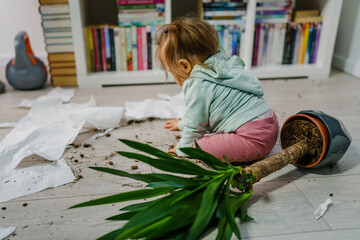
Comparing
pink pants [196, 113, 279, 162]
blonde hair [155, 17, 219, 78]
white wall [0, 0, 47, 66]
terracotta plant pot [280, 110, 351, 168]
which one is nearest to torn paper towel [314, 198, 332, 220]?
terracotta plant pot [280, 110, 351, 168]

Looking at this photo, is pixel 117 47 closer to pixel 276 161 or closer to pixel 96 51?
pixel 96 51

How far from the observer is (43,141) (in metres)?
1.15

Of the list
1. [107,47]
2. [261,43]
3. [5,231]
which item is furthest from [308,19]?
[5,231]

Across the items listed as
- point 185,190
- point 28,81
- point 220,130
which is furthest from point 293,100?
point 28,81

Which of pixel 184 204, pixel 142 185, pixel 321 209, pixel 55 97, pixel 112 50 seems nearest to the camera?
pixel 184 204

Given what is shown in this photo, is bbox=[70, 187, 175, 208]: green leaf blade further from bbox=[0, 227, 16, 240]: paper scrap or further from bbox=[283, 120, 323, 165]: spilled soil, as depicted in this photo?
bbox=[283, 120, 323, 165]: spilled soil

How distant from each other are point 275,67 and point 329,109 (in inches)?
21.1

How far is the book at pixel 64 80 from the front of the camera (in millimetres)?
1788

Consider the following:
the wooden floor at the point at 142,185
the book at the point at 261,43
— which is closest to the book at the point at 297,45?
the book at the point at 261,43

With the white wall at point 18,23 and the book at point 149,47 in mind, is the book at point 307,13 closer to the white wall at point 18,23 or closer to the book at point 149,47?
the book at point 149,47

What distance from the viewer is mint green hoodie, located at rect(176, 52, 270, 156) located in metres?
0.97

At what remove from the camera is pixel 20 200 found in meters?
0.85

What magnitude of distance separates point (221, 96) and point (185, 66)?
0.14 m

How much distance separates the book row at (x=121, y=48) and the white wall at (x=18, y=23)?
1.46 ft
